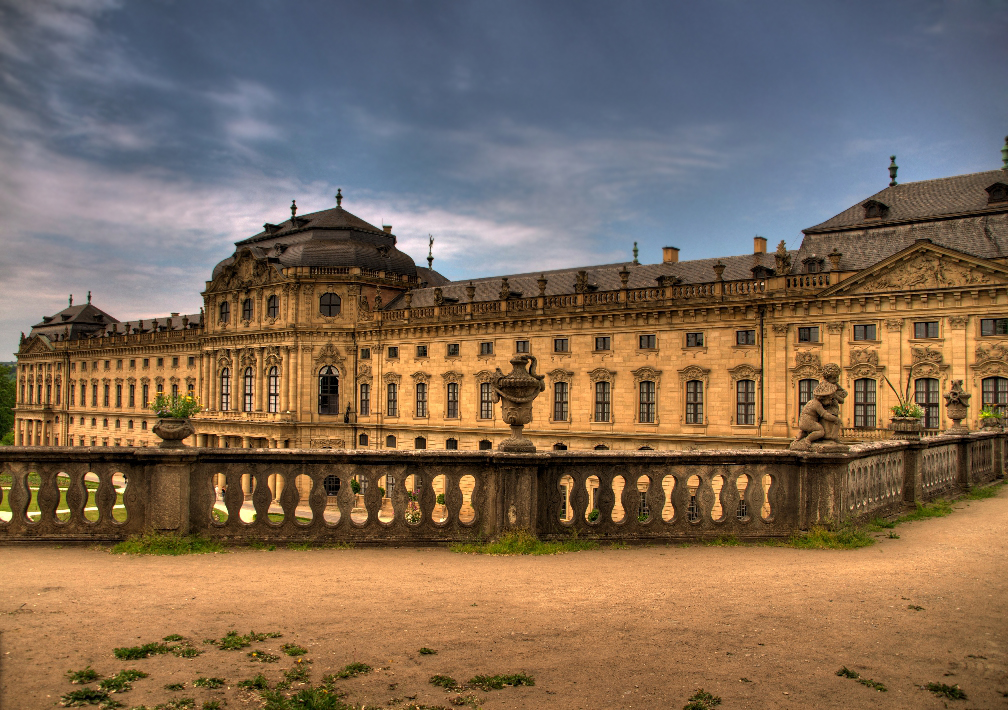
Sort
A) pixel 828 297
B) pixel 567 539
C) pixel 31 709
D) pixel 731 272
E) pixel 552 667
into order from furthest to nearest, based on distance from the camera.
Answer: pixel 731 272 < pixel 828 297 < pixel 567 539 < pixel 552 667 < pixel 31 709

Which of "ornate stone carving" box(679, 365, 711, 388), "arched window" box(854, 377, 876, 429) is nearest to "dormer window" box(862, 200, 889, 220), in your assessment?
"arched window" box(854, 377, 876, 429)

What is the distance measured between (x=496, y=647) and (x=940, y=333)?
34.5m

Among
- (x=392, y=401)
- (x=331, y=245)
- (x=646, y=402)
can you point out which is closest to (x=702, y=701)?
(x=646, y=402)

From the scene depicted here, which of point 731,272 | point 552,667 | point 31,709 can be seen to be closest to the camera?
point 31,709

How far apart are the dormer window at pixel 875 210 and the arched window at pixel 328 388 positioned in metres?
35.9

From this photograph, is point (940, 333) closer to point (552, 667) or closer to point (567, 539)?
point (567, 539)

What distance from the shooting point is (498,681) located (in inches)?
216

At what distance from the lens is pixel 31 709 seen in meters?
4.97

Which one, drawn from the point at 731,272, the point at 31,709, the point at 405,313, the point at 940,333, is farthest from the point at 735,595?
the point at 405,313

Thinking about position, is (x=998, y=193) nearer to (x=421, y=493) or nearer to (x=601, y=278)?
(x=601, y=278)

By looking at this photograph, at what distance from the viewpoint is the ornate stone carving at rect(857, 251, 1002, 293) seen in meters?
33.7

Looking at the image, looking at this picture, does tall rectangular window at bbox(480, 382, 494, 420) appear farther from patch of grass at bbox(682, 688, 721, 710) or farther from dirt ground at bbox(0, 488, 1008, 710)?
patch of grass at bbox(682, 688, 721, 710)

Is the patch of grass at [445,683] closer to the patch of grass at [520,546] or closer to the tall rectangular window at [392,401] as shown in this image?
the patch of grass at [520,546]

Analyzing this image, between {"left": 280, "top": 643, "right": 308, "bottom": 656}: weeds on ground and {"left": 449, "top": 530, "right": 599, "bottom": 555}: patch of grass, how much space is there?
11.7 ft
